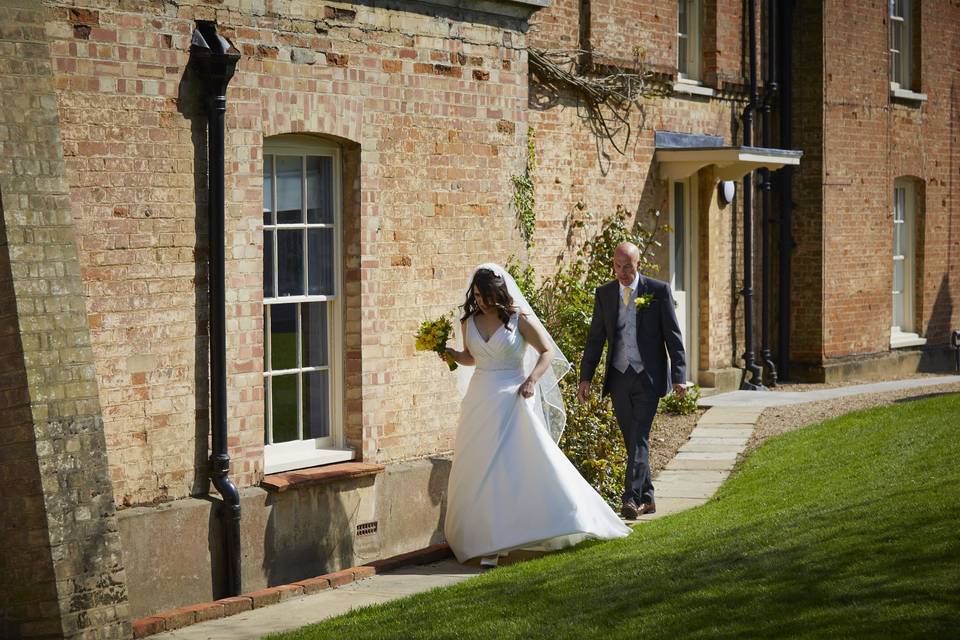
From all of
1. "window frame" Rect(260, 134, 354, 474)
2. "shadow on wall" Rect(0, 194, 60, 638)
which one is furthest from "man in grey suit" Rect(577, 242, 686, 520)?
"shadow on wall" Rect(0, 194, 60, 638)

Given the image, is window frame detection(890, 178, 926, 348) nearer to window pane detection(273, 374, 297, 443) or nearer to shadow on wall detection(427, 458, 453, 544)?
shadow on wall detection(427, 458, 453, 544)

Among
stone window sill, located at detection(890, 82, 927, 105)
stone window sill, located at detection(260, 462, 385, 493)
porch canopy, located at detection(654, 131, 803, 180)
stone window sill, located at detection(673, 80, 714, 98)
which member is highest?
stone window sill, located at detection(890, 82, 927, 105)

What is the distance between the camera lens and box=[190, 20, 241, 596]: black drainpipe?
822cm

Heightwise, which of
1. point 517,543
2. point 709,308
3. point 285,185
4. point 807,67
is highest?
point 807,67

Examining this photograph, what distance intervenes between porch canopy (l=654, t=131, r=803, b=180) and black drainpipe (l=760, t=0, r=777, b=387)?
5.34 ft

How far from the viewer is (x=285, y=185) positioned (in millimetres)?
9219

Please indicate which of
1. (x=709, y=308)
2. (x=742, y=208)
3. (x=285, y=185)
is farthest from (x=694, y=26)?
(x=285, y=185)

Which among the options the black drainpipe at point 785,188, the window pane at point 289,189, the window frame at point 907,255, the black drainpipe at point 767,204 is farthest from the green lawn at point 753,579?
the window frame at point 907,255

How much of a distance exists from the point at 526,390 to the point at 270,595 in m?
2.16

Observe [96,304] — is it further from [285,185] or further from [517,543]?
[517,543]

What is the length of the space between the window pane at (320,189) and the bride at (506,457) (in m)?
1.19

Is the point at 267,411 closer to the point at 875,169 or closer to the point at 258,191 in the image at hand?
the point at 258,191

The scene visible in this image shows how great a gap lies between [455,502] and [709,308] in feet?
27.2

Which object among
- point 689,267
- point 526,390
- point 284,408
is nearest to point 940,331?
point 689,267
